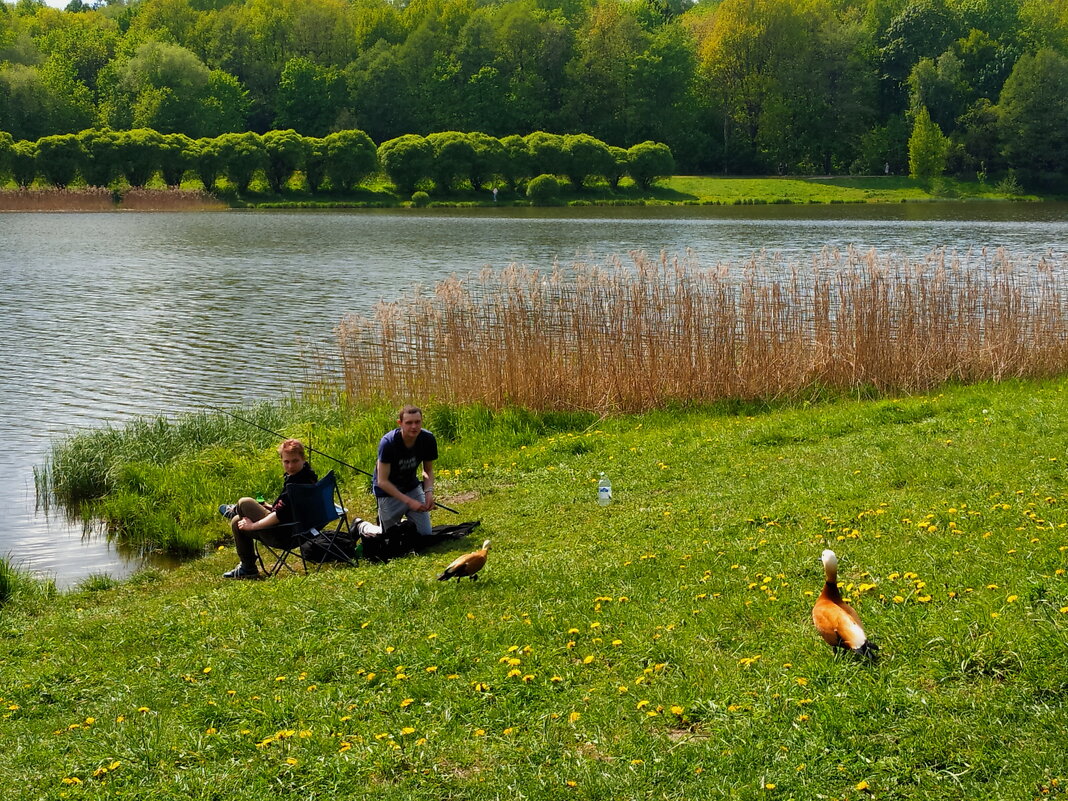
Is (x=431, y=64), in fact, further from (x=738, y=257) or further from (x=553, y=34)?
(x=738, y=257)

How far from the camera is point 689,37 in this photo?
120 metres

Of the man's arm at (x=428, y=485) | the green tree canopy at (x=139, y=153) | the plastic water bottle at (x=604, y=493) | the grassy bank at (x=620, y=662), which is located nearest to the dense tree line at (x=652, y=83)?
the green tree canopy at (x=139, y=153)

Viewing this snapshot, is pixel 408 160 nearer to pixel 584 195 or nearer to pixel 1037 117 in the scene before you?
pixel 584 195

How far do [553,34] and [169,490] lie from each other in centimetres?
10848

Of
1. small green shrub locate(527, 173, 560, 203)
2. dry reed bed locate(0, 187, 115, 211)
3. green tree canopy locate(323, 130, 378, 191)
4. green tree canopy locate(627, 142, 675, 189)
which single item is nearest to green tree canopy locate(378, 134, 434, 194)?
green tree canopy locate(323, 130, 378, 191)

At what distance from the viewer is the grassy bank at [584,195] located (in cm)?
7612

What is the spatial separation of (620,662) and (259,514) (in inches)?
208

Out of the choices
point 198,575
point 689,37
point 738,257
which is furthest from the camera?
point 689,37

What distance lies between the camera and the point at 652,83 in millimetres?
106938

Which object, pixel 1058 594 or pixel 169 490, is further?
pixel 169 490

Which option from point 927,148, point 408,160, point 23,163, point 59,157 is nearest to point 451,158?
point 408,160

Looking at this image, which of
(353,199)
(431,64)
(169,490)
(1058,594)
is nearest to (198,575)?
(169,490)

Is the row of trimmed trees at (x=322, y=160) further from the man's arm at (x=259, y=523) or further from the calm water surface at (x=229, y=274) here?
the man's arm at (x=259, y=523)

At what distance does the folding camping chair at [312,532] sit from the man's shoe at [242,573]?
218mm
